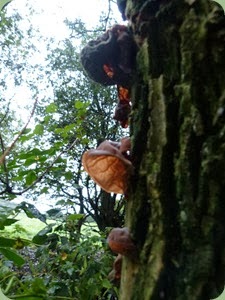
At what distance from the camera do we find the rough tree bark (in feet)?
1.28

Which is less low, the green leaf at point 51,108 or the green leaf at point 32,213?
the green leaf at point 51,108

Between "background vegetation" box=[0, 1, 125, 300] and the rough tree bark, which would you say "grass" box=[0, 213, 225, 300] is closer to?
"background vegetation" box=[0, 1, 125, 300]

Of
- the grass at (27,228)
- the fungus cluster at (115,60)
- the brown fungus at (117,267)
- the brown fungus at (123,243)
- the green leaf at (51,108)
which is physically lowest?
the brown fungus at (117,267)

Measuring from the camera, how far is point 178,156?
424 millimetres

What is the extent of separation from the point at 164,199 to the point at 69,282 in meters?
0.56

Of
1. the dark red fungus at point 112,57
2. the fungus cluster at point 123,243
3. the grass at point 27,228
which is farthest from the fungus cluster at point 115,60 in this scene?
the grass at point 27,228

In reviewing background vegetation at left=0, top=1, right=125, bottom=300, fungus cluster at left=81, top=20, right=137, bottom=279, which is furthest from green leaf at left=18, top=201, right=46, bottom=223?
fungus cluster at left=81, top=20, right=137, bottom=279

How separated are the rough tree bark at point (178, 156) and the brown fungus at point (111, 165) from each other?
0.02 m

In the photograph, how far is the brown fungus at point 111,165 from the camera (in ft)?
1.56

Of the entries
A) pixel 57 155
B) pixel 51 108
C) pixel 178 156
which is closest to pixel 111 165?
pixel 178 156

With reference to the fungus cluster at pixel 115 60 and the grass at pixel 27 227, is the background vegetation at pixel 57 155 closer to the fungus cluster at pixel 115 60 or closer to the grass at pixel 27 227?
the grass at pixel 27 227

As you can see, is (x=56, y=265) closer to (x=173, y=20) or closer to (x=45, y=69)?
(x=45, y=69)

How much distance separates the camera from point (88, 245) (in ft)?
3.36

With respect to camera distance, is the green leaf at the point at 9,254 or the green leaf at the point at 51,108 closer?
the green leaf at the point at 9,254
